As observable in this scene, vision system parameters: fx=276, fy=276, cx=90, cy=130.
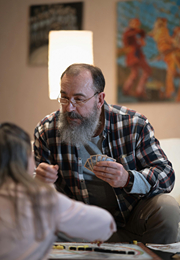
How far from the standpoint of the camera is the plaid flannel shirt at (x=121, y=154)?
2.10 m

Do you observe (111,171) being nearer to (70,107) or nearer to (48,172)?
(48,172)

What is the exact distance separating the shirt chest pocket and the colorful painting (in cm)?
163

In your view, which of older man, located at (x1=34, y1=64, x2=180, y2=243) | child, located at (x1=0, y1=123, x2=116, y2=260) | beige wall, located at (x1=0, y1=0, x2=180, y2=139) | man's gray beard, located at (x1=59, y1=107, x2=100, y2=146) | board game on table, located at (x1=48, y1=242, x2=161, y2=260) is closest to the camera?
child, located at (x1=0, y1=123, x2=116, y2=260)

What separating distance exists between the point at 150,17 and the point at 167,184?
240 cm

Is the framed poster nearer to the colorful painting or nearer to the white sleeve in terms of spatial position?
the colorful painting

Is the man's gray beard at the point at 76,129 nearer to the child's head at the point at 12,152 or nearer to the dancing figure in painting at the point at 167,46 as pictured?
the child's head at the point at 12,152

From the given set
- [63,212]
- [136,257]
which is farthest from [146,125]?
[63,212]

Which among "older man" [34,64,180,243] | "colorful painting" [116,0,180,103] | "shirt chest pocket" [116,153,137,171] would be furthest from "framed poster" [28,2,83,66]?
"shirt chest pocket" [116,153,137,171]

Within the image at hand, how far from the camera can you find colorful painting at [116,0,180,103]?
3.54 meters

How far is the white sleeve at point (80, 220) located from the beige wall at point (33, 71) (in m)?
2.78

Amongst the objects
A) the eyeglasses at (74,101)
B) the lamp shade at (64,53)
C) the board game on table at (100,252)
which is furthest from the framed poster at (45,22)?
the board game on table at (100,252)

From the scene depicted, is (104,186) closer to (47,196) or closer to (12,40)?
(47,196)

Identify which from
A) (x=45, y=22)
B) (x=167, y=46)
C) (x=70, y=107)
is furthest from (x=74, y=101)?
(x=45, y=22)

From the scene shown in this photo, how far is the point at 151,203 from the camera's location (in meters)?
1.98
